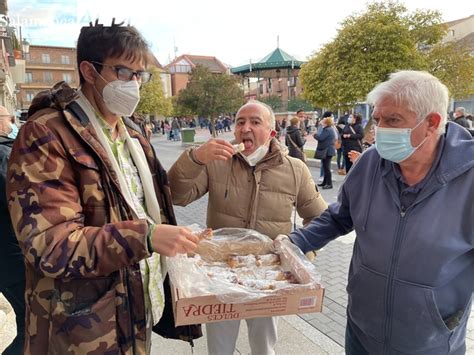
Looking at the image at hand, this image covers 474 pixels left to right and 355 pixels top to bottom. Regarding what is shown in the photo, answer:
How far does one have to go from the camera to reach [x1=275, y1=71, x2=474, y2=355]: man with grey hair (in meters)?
1.53

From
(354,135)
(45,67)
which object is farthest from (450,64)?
(45,67)

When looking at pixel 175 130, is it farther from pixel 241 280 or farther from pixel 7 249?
pixel 241 280

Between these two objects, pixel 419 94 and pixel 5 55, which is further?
pixel 5 55

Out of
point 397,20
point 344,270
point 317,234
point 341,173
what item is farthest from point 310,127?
point 317,234

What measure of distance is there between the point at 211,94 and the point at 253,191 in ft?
76.9

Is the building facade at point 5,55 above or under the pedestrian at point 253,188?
above

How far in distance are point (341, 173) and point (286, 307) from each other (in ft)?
34.8

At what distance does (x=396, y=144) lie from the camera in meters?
1.70

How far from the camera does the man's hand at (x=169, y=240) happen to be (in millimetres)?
1271

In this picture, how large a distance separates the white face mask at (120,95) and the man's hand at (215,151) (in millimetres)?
463

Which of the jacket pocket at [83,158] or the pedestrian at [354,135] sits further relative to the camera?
the pedestrian at [354,135]

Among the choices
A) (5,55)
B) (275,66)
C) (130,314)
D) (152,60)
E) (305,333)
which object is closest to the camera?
(130,314)

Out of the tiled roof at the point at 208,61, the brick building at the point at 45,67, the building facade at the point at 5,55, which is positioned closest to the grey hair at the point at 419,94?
the building facade at the point at 5,55

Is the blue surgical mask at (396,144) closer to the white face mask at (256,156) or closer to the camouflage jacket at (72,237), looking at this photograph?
the white face mask at (256,156)
